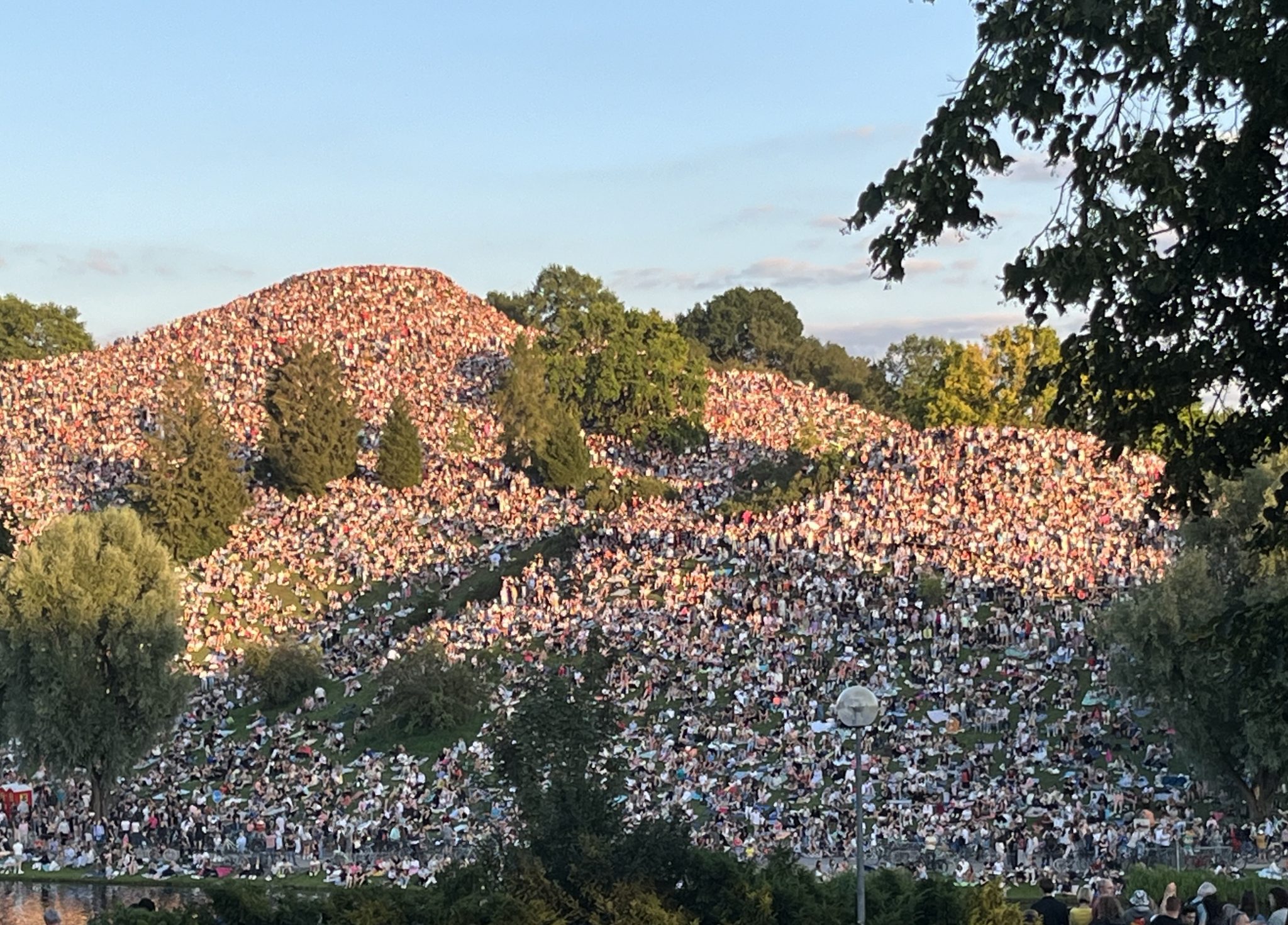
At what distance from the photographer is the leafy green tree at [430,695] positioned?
51438 millimetres

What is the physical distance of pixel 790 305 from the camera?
437 ft

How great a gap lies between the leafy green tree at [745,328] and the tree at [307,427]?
52.7 metres

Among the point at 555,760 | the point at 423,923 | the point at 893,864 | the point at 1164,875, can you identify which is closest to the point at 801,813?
the point at 893,864

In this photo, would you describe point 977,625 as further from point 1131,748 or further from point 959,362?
point 959,362

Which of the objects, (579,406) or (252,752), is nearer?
(252,752)

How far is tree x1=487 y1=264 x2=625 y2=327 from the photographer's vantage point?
96.9 m

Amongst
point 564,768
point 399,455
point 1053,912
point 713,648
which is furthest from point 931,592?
point 1053,912

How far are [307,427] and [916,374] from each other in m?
51.0

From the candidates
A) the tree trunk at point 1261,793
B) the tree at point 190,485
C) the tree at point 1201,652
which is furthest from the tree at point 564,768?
the tree at point 190,485

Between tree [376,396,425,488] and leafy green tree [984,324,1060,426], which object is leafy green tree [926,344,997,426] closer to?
leafy green tree [984,324,1060,426]

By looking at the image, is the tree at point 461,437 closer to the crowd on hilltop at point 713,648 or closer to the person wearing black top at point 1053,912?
the crowd on hilltop at point 713,648

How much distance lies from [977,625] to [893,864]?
58.0ft

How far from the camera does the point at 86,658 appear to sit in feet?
155

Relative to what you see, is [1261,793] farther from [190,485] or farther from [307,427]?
[307,427]
